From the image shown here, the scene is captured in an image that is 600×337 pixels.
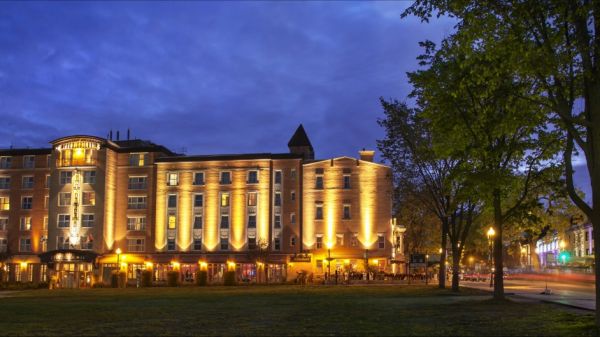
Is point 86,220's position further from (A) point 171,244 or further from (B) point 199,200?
(B) point 199,200

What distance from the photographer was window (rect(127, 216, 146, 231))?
275 ft

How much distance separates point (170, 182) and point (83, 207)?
10873 mm

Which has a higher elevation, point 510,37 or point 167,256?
point 510,37

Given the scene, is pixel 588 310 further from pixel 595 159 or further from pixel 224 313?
pixel 224 313

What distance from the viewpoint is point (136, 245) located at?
8331cm

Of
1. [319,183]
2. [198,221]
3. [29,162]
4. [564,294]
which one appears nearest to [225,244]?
[198,221]

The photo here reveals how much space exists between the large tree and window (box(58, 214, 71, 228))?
233 ft

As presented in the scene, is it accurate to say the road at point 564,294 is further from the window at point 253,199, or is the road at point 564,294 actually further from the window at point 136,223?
the window at point 136,223

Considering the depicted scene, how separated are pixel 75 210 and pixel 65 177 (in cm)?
443

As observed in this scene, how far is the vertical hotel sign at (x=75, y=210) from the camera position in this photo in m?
81.9

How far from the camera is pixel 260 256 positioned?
7738cm

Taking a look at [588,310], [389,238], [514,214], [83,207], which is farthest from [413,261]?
[83,207]

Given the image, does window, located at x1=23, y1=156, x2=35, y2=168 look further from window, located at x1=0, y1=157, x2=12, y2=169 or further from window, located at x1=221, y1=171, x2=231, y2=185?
window, located at x1=221, y1=171, x2=231, y2=185

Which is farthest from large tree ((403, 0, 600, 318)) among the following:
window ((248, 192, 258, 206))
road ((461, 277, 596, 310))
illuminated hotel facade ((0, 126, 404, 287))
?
window ((248, 192, 258, 206))
